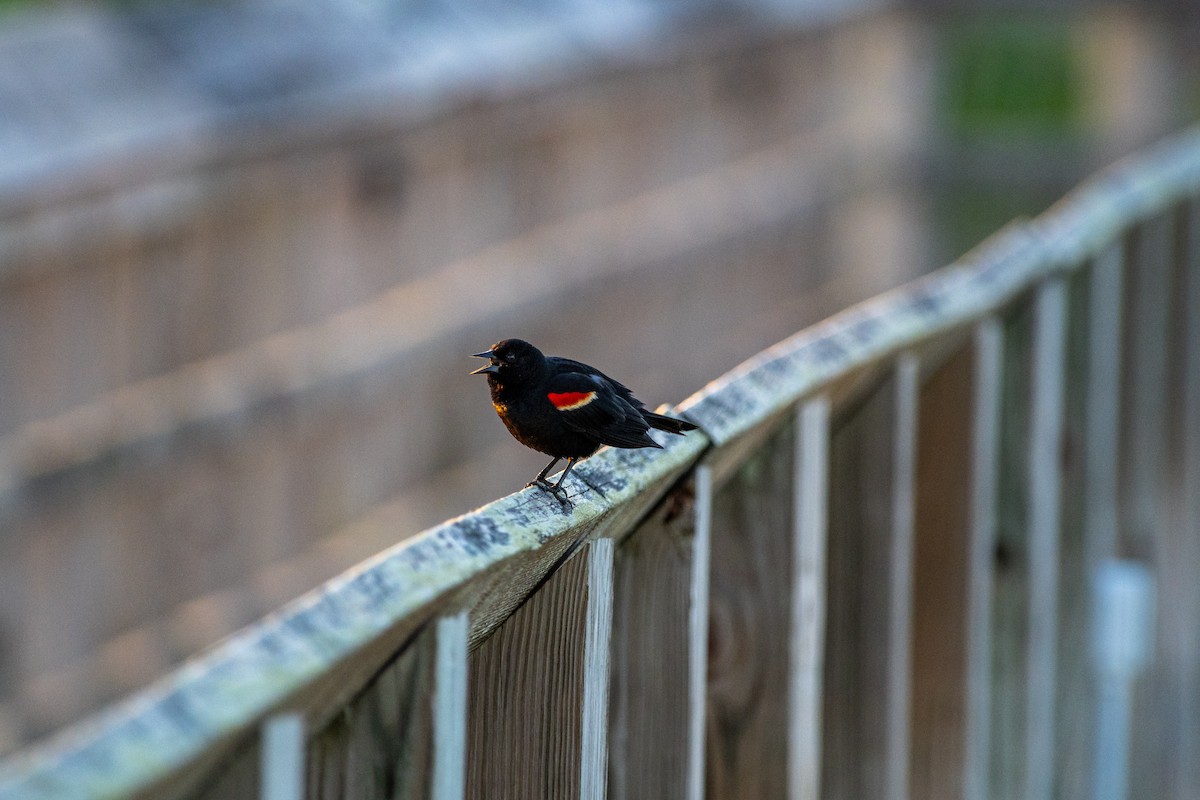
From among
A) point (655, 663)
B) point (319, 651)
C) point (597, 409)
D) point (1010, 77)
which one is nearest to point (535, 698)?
point (655, 663)

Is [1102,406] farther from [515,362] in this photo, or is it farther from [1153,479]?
[515,362]

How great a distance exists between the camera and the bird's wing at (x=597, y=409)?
1.95 metres

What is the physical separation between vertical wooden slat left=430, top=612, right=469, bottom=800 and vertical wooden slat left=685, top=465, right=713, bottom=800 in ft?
1.24

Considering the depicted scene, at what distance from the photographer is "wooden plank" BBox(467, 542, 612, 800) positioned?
4.03ft

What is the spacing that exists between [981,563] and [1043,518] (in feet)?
0.53

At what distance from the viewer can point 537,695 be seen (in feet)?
4.07

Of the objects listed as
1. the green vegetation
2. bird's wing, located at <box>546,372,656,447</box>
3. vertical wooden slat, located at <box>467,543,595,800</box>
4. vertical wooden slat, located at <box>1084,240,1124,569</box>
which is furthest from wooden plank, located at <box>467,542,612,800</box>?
the green vegetation

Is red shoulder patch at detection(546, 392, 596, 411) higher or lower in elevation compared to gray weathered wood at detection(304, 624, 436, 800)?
lower

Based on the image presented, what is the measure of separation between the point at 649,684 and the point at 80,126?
3537mm

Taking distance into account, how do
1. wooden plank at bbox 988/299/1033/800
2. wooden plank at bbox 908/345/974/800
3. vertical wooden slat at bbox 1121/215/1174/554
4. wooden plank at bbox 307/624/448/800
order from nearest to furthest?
wooden plank at bbox 307/624/448/800 < wooden plank at bbox 908/345/974/800 < wooden plank at bbox 988/299/1033/800 < vertical wooden slat at bbox 1121/215/1174/554

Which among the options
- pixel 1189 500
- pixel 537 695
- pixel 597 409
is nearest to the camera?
pixel 537 695

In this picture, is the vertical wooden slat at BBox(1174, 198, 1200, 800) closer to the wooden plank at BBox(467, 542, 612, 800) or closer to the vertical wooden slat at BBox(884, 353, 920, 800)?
the vertical wooden slat at BBox(884, 353, 920, 800)

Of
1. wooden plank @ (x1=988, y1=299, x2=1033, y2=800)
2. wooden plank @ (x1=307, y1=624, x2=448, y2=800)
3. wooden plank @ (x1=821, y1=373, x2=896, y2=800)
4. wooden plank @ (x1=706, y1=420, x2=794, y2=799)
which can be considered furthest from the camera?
wooden plank @ (x1=988, y1=299, x2=1033, y2=800)

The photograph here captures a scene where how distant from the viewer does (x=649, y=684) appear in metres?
1.42
